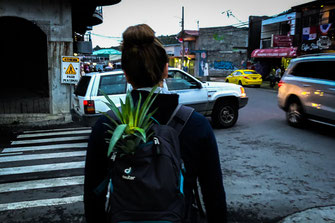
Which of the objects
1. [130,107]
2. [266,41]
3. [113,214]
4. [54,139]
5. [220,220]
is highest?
[266,41]

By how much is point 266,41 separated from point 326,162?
3095 centimetres

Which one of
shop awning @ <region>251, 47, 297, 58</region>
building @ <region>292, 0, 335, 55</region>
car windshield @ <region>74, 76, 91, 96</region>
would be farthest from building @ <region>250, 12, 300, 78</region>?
car windshield @ <region>74, 76, 91, 96</region>

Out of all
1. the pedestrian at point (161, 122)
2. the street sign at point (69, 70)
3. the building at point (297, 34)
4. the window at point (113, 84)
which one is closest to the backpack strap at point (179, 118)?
the pedestrian at point (161, 122)

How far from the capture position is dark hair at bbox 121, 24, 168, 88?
1.44 m

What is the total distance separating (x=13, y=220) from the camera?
3.78 metres

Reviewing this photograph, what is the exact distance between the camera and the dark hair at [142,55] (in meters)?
1.44

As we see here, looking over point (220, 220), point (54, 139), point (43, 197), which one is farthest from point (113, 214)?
point (54, 139)

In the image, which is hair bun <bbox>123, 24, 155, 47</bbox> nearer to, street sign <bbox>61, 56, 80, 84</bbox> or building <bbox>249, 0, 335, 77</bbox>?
street sign <bbox>61, 56, 80, 84</bbox>

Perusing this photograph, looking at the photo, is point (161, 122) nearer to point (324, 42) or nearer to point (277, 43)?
point (324, 42)

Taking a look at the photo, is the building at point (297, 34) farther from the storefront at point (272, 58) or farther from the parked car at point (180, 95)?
the parked car at point (180, 95)

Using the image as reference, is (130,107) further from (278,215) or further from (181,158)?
(278,215)

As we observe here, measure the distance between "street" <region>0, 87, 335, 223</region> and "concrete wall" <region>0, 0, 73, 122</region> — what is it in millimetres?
2220

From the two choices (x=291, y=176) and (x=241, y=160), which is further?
(x=241, y=160)

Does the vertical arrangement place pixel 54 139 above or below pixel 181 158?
below
